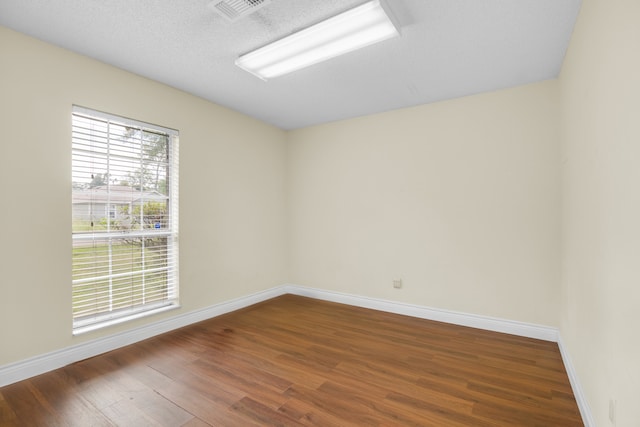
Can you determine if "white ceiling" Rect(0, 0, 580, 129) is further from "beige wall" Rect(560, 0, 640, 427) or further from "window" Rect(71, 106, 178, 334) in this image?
"window" Rect(71, 106, 178, 334)

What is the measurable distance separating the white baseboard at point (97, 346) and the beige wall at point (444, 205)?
1.56m

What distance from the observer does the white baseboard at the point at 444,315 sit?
9.77 ft

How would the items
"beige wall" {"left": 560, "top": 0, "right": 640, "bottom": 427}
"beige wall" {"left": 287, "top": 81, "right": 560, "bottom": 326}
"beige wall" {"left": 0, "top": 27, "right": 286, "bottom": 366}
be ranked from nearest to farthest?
"beige wall" {"left": 560, "top": 0, "right": 640, "bottom": 427}
"beige wall" {"left": 0, "top": 27, "right": 286, "bottom": 366}
"beige wall" {"left": 287, "top": 81, "right": 560, "bottom": 326}

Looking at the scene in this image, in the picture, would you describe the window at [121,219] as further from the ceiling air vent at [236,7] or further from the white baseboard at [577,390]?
the white baseboard at [577,390]

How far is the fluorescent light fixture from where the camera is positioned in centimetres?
195

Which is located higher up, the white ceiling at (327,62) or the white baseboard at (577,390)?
the white ceiling at (327,62)

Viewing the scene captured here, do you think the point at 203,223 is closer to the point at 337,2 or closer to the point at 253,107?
the point at 253,107

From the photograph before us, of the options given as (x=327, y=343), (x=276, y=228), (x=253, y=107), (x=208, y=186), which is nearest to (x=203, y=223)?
(x=208, y=186)

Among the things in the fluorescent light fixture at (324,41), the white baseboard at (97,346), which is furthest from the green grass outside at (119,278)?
the fluorescent light fixture at (324,41)

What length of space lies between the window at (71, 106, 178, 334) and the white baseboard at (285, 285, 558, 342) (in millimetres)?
2117

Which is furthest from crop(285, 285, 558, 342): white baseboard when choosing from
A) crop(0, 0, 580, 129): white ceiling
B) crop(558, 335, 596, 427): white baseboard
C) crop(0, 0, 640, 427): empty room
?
crop(0, 0, 580, 129): white ceiling

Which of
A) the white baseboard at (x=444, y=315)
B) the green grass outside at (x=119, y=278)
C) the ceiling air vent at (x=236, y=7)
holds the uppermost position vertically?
the ceiling air vent at (x=236, y=7)

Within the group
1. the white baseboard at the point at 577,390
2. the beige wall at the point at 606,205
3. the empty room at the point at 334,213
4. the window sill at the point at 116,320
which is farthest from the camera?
the window sill at the point at 116,320

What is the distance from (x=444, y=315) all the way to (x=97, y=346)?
11.8ft
